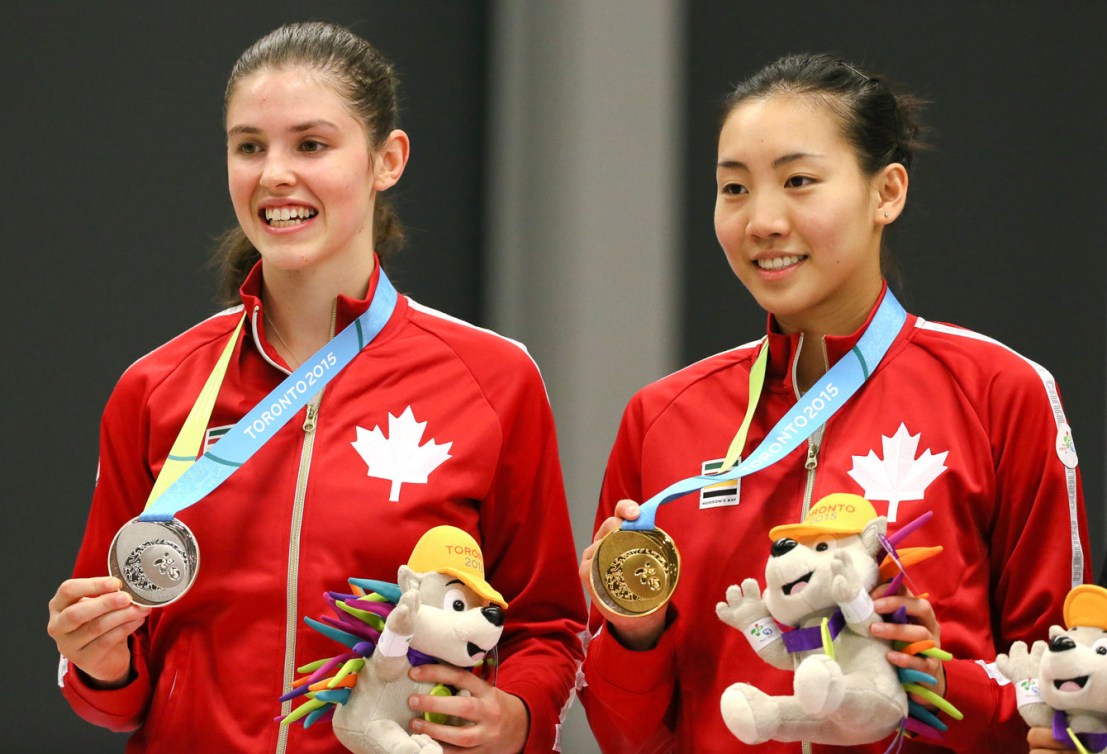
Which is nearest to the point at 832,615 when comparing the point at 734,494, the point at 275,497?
the point at 734,494

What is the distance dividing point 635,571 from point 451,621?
0.84ft

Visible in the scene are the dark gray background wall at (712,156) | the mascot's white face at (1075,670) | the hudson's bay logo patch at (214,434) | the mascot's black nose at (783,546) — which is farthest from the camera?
the dark gray background wall at (712,156)

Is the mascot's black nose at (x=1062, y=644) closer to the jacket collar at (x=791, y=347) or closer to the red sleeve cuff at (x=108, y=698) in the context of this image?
the jacket collar at (x=791, y=347)

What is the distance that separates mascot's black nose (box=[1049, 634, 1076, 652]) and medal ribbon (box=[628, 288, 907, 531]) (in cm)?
45

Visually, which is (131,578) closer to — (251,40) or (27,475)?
(27,475)

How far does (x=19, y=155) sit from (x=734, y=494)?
2046 millimetres

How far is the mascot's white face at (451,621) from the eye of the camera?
69.5 inches

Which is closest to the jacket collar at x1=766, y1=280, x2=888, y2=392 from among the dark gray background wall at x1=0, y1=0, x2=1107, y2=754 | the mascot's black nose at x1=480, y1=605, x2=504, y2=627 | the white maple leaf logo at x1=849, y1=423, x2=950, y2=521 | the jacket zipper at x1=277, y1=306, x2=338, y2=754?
the white maple leaf logo at x1=849, y1=423, x2=950, y2=521

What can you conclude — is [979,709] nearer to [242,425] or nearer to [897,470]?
[897,470]

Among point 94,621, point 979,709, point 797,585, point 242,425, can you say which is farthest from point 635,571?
point 94,621

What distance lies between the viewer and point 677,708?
2.06 m

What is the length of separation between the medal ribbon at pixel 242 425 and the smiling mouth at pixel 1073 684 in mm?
1075

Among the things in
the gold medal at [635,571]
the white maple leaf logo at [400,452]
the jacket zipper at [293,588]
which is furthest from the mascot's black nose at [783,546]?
the jacket zipper at [293,588]

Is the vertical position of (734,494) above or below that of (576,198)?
below
